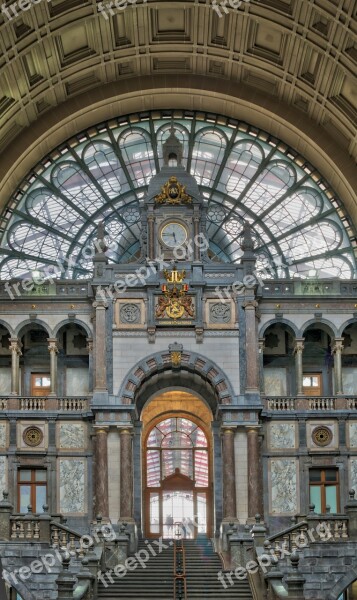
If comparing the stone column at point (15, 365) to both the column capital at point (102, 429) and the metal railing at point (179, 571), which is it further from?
the metal railing at point (179, 571)

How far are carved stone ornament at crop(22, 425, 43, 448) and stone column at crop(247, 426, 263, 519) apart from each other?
25.7ft

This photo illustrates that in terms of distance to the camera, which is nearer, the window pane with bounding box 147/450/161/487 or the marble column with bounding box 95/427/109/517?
the marble column with bounding box 95/427/109/517

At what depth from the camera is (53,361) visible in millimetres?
44594

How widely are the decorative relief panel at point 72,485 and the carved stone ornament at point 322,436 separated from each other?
869cm

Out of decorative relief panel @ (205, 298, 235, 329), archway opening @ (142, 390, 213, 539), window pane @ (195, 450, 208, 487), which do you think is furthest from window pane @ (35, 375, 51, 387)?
decorative relief panel @ (205, 298, 235, 329)

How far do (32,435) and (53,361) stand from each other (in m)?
2.90

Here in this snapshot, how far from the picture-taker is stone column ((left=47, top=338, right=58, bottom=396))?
44.3 meters

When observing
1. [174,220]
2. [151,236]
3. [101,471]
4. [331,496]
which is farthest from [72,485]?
[174,220]

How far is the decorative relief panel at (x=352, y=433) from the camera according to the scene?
44.1 meters

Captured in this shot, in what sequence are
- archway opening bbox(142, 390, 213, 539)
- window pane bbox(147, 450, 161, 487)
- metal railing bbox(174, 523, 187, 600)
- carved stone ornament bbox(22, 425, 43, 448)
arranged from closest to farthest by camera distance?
metal railing bbox(174, 523, 187, 600), carved stone ornament bbox(22, 425, 43, 448), archway opening bbox(142, 390, 213, 539), window pane bbox(147, 450, 161, 487)

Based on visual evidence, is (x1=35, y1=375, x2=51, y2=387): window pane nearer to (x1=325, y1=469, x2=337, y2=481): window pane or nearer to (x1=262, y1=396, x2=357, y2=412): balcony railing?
(x1=262, y1=396, x2=357, y2=412): balcony railing

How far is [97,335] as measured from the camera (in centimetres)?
4412

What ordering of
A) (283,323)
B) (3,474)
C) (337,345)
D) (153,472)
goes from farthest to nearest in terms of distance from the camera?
(153,472)
(283,323)
(337,345)
(3,474)

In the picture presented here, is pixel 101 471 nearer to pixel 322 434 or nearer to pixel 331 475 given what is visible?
pixel 322 434
